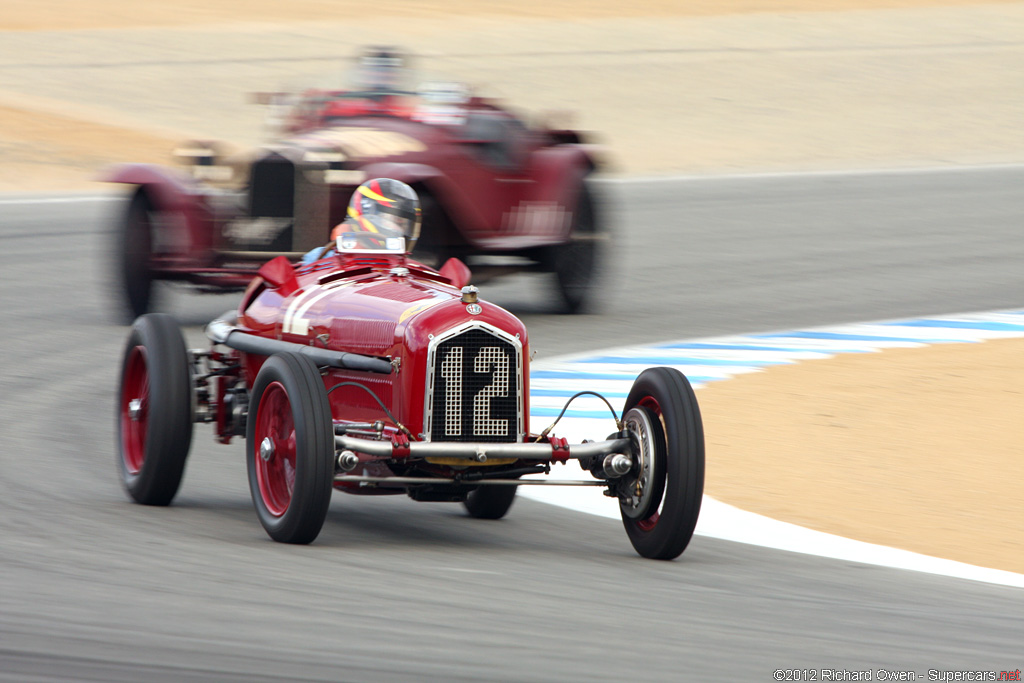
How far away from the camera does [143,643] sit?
5219 mm

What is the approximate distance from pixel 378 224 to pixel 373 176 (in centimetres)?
510

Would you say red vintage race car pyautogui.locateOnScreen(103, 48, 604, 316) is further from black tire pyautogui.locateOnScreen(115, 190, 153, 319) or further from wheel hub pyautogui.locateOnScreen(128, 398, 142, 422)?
wheel hub pyautogui.locateOnScreen(128, 398, 142, 422)

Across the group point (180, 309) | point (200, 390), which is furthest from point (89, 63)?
point (200, 390)

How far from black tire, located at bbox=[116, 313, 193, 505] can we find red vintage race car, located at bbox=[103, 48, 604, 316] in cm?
507

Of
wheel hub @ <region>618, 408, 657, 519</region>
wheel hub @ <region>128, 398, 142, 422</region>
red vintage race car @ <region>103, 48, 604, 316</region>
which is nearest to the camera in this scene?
wheel hub @ <region>618, 408, 657, 519</region>

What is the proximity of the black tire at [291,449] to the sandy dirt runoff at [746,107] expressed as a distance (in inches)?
98.6

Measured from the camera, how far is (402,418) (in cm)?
691

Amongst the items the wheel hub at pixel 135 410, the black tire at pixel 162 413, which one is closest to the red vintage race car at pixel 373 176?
the wheel hub at pixel 135 410

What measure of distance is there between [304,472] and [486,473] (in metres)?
0.87

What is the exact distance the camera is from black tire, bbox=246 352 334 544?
6418 millimetres

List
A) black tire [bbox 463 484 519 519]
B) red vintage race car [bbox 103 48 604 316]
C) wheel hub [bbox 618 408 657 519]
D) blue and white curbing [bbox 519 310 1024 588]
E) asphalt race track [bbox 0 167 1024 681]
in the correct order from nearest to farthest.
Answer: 1. asphalt race track [bbox 0 167 1024 681]
2. wheel hub [bbox 618 408 657 519]
3. blue and white curbing [bbox 519 310 1024 588]
4. black tire [bbox 463 484 519 519]
5. red vintage race car [bbox 103 48 604 316]

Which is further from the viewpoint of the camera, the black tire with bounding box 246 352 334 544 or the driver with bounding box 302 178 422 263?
the driver with bounding box 302 178 422 263

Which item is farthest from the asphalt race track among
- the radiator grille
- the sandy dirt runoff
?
the sandy dirt runoff

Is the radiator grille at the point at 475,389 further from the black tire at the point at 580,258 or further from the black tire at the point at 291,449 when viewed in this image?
the black tire at the point at 580,258
